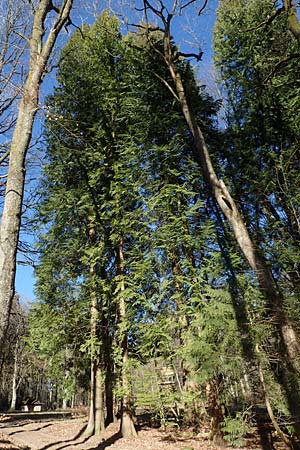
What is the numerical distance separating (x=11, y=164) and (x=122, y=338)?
6134 millimetres

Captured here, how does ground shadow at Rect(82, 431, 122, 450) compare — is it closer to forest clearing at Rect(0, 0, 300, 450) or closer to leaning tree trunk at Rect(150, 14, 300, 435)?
forest clearing at Rect(0, 0, 300, 450)

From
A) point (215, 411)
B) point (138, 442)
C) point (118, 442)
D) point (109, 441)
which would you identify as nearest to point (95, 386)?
point (109, 441)

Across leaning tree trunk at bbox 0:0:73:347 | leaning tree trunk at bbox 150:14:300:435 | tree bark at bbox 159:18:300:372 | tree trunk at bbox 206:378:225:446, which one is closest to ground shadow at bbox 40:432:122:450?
tree trunk at bbox 206:378:225:446

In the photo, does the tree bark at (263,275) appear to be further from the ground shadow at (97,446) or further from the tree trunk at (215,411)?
the ground shadow at (97,446)

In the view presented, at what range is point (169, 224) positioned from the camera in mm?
8328

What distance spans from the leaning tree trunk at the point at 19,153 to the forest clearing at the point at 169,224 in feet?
0.09

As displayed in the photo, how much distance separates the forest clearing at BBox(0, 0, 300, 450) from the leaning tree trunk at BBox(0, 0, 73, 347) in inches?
1.1

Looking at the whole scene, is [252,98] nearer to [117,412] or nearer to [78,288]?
[78,288]

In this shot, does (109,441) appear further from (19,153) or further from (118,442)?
(19,153)

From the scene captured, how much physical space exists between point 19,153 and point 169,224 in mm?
4620

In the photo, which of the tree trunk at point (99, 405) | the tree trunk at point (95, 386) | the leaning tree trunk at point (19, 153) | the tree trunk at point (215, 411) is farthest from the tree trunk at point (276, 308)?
the tree trunk at point (99, 405)

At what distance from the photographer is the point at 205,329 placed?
6664 mm

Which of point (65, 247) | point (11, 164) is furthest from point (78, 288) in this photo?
point (11, 164)

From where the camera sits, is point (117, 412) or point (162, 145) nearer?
point (162, 145)
